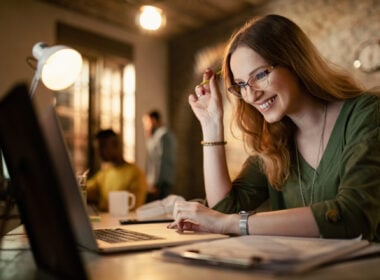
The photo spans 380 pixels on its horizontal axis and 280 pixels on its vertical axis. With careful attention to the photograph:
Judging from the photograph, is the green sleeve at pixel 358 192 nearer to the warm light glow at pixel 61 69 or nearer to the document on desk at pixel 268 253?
the document on desk at pixel 268 253

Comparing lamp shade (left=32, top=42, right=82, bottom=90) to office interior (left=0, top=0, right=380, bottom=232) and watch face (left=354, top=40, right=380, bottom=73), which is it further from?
watch face (left=354, top=40, right=380, bottom=73)

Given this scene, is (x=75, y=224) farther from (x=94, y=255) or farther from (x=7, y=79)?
(x=7, y=79)

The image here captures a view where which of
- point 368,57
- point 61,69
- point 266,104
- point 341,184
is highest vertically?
point 368,57

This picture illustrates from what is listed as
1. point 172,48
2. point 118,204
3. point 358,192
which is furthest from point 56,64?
point 172,48

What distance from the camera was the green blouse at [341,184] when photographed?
0.87m

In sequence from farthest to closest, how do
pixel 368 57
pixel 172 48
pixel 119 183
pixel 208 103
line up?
pixel 172 48 → pixel 368 57 → pixel 119 183 → pixel 208 103

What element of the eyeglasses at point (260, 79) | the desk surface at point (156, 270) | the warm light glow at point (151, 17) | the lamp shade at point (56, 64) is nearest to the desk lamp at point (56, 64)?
the lamp shade at point (56, 64)

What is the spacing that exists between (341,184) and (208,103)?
0.62 m

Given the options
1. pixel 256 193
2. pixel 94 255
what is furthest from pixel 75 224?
pixel 256 193

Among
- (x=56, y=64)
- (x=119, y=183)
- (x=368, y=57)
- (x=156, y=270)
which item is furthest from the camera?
(x=368, y=57)

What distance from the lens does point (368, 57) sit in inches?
144

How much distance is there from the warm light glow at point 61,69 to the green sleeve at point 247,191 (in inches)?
29.4

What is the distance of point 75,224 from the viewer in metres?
0.76

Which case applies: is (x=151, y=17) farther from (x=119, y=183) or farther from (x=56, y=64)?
(x=56, y=64)
